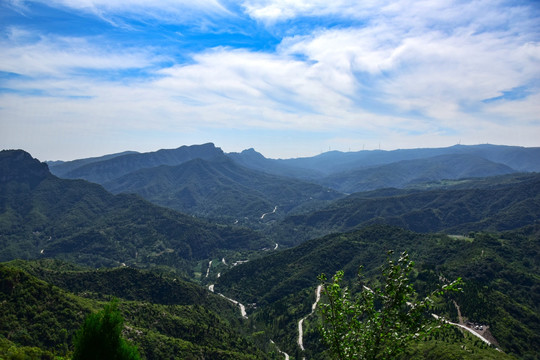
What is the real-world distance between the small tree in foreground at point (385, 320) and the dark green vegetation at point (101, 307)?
71302mm

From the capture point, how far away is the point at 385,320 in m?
16.2

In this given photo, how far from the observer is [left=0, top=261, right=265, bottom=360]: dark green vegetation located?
8412cm

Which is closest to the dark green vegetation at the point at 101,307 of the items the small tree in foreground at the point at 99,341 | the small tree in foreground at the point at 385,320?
the small tree in foreground at the point at 99,341

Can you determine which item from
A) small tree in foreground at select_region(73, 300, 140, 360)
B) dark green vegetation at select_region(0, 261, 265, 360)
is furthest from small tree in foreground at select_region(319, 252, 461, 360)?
dark green vegetation at select_region(0, 261, 265, 360)

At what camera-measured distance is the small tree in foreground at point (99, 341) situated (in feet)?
79.1

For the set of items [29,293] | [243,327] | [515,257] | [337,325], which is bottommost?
[243,327]

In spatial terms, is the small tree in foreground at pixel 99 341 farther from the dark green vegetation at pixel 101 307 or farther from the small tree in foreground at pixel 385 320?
the dark green vegetation at pixel 101 307

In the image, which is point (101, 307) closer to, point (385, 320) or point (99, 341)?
Result: point (99, 341)

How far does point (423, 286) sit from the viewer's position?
A: 157 meters

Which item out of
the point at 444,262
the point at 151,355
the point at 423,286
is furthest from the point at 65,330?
the point at 444,262

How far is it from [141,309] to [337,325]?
12011 centimetres

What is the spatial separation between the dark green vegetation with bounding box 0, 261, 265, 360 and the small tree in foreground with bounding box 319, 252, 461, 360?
71302mm

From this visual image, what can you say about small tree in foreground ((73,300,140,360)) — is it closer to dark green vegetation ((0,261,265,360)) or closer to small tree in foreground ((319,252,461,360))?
small tree in foreground ((319,252,461,360))

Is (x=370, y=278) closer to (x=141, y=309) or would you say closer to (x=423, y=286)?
(x=423, y=286)
